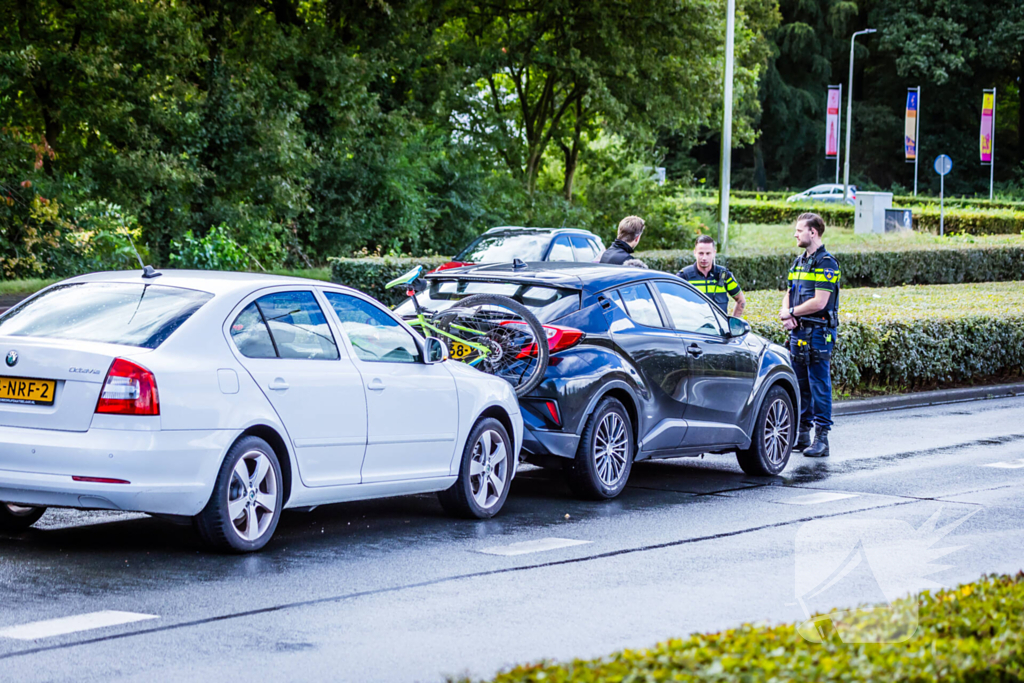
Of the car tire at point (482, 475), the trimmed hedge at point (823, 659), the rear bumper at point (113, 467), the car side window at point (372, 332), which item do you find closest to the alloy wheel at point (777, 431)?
the car tire at point (482, 475)

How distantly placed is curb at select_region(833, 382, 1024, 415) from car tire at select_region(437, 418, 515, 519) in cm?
774

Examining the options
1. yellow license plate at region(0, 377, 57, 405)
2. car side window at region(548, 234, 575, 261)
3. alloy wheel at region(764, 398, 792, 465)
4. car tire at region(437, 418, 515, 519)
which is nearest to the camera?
yellow license plate at region(0, 377, 57, 405)

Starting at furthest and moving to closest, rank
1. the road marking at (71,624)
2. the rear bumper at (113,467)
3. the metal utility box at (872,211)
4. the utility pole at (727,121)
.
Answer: the metal utility box at (872,211), the utility pole at (727,121), the rear bumper at (113,467), the road marking at (71,624)

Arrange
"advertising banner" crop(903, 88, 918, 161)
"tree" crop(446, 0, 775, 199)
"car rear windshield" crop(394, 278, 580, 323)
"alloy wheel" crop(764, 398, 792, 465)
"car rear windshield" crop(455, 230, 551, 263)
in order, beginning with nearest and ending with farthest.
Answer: "car rear windshield" crop(394, 278, 580, 323) < "alloy wheel" crop(764, 398, 792, 465) < "car rear windshield" crop(455, 230, 551, 263) < "tree" crop(446, 0, 775, 199) < "advertising banner" crop(903, 88, 918, 161)

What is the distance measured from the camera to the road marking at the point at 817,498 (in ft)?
31.0

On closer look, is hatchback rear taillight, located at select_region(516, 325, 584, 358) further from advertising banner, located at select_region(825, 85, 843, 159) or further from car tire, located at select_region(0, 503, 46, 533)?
advertising banner, located at select_region(825, 85, 843, 159)

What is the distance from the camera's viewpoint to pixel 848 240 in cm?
4259

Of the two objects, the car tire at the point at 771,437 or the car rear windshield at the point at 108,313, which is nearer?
the car rear windshield at the point at 108,313

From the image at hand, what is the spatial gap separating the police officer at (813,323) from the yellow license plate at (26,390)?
703 cm

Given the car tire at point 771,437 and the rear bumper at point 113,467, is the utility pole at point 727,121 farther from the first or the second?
the rear bumper at point 113,467

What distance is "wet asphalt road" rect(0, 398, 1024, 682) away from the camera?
5266mm

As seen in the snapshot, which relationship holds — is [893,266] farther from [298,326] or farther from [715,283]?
[298,326]

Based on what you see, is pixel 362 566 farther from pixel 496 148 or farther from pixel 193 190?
pixel 496 148

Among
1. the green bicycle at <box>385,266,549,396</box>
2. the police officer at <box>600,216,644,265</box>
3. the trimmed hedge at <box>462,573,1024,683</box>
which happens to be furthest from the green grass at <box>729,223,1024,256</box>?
the trimmed hedge at <box>462,573,1024,683</box>
